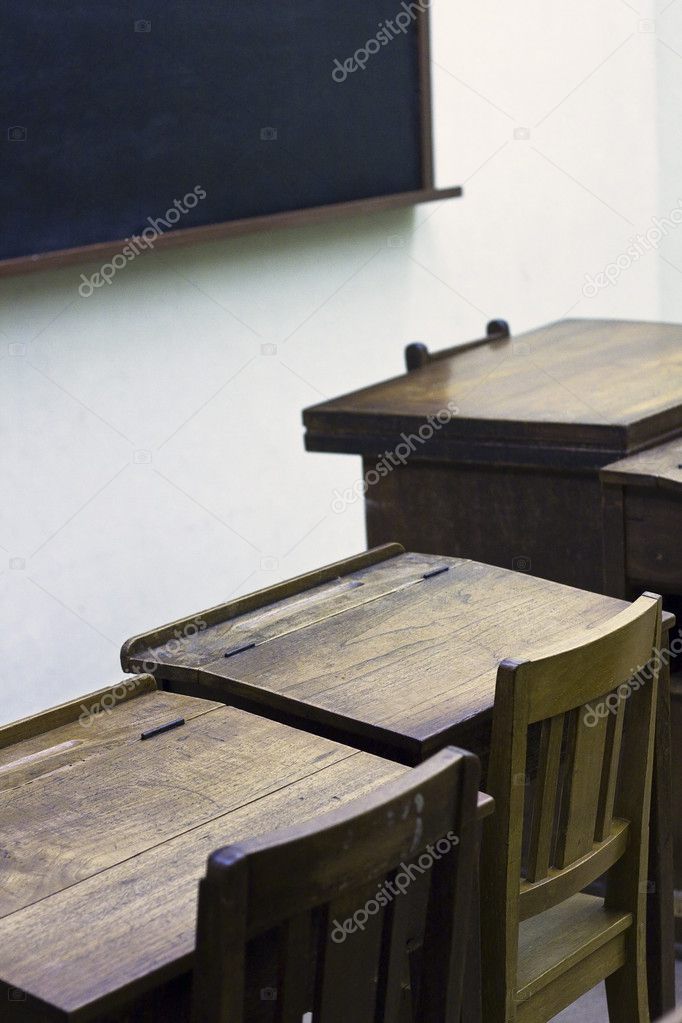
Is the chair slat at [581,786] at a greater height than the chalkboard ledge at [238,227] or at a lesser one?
lesser

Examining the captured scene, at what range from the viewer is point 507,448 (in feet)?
8.39

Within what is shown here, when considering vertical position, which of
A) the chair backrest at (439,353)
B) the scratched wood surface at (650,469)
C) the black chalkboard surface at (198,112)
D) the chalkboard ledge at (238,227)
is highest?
the black chalkboard surface at (198,112)

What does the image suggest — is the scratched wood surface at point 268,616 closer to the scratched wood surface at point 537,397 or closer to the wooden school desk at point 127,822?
the wooden school desk at point 127,822

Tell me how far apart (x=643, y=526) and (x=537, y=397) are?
1.41 feet

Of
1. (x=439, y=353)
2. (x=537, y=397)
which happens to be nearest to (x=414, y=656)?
(x=537, y=397)

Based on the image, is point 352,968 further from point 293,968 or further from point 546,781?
point 546,781

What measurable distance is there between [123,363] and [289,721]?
2052mm

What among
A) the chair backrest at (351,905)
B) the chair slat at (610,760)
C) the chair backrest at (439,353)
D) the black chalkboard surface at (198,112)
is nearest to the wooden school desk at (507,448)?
the chair backrest at (439,353)

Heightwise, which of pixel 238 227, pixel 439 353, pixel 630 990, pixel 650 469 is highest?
pixel 238 227

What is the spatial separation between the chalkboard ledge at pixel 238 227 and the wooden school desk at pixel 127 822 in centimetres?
175

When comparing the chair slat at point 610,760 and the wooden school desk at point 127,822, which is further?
the chair slat at point 610,760

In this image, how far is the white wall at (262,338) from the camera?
11.4 ft

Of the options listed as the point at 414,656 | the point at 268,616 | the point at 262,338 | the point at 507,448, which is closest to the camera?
the point at 414,656

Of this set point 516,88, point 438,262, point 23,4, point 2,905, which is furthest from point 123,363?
point 2,905
